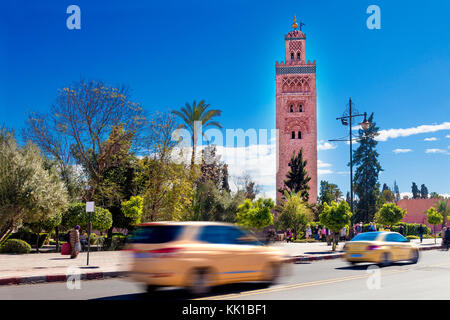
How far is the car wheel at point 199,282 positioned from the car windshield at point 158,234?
34.1 inches

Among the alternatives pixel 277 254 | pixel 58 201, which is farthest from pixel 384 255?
pixel 58 201

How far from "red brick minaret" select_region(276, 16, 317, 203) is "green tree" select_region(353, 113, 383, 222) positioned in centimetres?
862

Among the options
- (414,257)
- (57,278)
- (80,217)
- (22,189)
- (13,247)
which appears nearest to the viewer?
(57,278)

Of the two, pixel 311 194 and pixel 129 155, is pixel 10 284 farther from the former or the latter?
pixel 311 194

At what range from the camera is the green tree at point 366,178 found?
66.9 m

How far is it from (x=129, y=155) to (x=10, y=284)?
62.5 ft

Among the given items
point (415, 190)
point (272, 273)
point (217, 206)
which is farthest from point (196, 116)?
point (415, 190)

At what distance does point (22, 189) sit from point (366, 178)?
2397 inches

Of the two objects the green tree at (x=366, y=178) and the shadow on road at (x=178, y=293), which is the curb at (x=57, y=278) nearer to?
the shadow on road at (x=178, y=293)

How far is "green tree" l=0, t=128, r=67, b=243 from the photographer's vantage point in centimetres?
2114

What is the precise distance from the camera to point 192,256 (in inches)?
342

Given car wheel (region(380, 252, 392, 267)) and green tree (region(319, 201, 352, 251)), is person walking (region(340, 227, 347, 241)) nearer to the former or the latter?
green tree (region(319, 201, 352, 251))

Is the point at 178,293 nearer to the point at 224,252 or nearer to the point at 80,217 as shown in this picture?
the point at 224,252

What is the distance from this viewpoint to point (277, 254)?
34.9 ft
